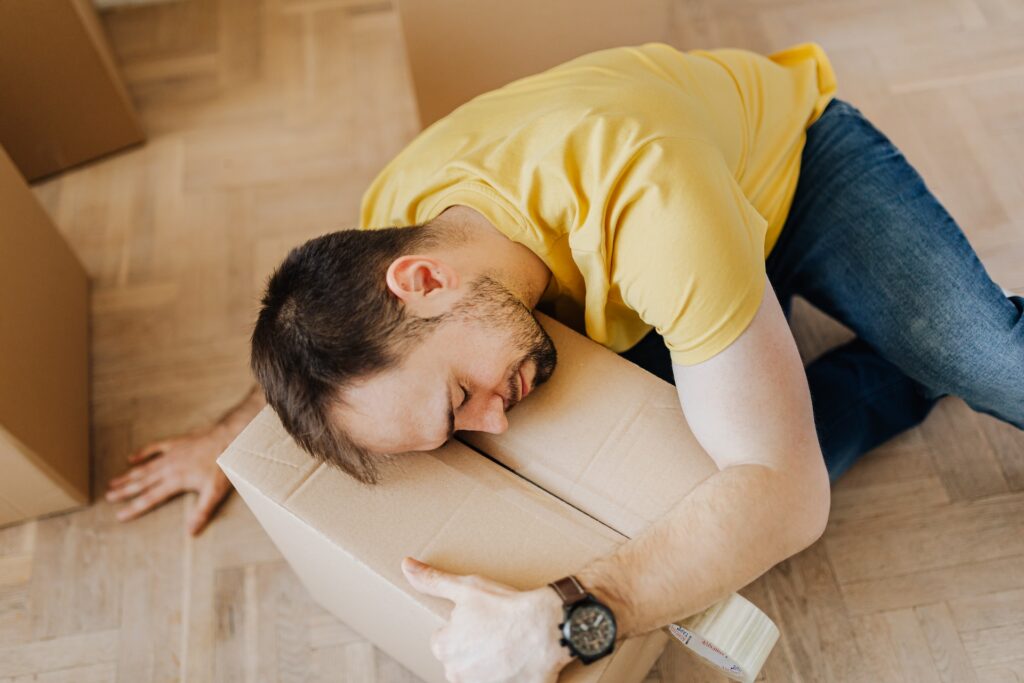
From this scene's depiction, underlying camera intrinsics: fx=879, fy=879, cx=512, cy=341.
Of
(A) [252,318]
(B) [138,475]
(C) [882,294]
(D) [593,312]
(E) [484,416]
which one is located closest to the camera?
(E) [484,416]

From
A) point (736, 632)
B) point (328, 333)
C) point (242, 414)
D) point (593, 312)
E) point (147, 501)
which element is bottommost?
point (147, 501)

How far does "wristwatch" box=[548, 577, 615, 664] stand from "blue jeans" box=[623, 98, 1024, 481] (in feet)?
1.51

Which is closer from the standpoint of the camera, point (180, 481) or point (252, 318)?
point (180, 481)

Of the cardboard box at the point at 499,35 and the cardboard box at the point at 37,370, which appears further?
the cardboard box at the point at 499,35

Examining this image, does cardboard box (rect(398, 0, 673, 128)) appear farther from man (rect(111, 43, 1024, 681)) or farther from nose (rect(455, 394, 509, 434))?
nose (rect(455, 394, 509, 434))

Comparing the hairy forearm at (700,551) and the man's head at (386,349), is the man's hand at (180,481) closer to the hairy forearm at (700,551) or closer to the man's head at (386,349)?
the man's head at (386,349)

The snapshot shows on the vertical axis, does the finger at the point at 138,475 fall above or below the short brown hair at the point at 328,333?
below

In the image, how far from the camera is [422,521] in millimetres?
870

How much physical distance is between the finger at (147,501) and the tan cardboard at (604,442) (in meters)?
0.64

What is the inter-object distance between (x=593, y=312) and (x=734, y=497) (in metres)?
0.26

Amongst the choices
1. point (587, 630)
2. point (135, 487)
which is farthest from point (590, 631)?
point (135, 487)

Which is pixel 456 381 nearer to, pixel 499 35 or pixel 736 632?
pixel 736 632

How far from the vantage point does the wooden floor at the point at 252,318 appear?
1.25m

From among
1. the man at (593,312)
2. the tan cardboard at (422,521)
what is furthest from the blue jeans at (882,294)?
the tan cardboard at (422,521)
